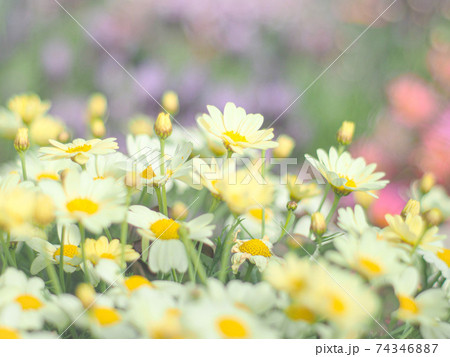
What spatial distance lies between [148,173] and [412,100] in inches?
21.5

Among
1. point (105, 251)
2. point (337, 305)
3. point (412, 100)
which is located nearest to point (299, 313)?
point (337, 305)

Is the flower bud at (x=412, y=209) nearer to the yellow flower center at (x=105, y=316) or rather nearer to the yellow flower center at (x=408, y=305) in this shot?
the yellow flower center at (x=408, y=305)

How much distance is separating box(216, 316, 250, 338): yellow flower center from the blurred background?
49 centimetres

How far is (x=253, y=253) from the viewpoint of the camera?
0.27 meters

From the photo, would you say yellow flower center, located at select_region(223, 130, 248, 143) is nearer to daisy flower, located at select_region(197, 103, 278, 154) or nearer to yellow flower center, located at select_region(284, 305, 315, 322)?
daisy flower, located at select_region(197, 103, 278, 154)

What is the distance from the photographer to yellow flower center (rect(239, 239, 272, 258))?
275mm

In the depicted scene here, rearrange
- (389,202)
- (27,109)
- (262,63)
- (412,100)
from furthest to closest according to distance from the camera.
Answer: (262,63) → (412,100) → (389,202) → (27,109)

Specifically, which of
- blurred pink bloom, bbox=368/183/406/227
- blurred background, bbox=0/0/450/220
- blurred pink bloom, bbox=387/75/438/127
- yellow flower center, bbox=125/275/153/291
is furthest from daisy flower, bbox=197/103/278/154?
blurred pink bloom, bbox=387/75/438/127

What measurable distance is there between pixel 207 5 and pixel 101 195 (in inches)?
28.3

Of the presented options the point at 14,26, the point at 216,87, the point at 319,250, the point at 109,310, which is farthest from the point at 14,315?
the point at 14,26

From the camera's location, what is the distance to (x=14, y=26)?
2.67 ft

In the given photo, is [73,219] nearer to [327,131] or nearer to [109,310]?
[109,310]

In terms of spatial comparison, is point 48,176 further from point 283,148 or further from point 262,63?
point 262,63

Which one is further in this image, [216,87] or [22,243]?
[216,87]
